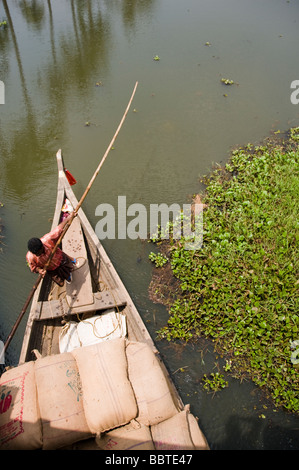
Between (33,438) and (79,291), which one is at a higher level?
(79,291)

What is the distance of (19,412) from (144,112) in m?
7.67

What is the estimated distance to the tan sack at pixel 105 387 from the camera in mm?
3189

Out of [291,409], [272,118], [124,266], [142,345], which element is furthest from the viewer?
[272,118]

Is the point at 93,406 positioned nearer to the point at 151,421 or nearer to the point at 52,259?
the point at 151,421

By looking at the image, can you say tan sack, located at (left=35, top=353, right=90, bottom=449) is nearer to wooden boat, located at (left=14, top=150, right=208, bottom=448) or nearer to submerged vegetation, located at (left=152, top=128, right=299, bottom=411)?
wooden boat, located at (left=14, top=150, right=208, bottom=448)

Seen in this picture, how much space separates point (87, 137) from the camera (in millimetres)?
8023

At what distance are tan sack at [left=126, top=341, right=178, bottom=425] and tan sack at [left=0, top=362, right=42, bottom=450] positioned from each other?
1.05m

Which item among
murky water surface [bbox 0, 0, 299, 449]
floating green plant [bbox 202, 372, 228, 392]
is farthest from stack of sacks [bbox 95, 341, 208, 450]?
murky water surface [bbox 0, 0, 299, 449]

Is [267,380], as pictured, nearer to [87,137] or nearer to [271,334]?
[271,334]

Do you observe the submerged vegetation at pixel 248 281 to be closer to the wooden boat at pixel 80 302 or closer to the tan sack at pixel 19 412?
the wooden boat at pixel 80 302

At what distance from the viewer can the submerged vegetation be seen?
4.57 m

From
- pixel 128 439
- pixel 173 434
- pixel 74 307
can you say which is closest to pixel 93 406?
pixel 128 439
